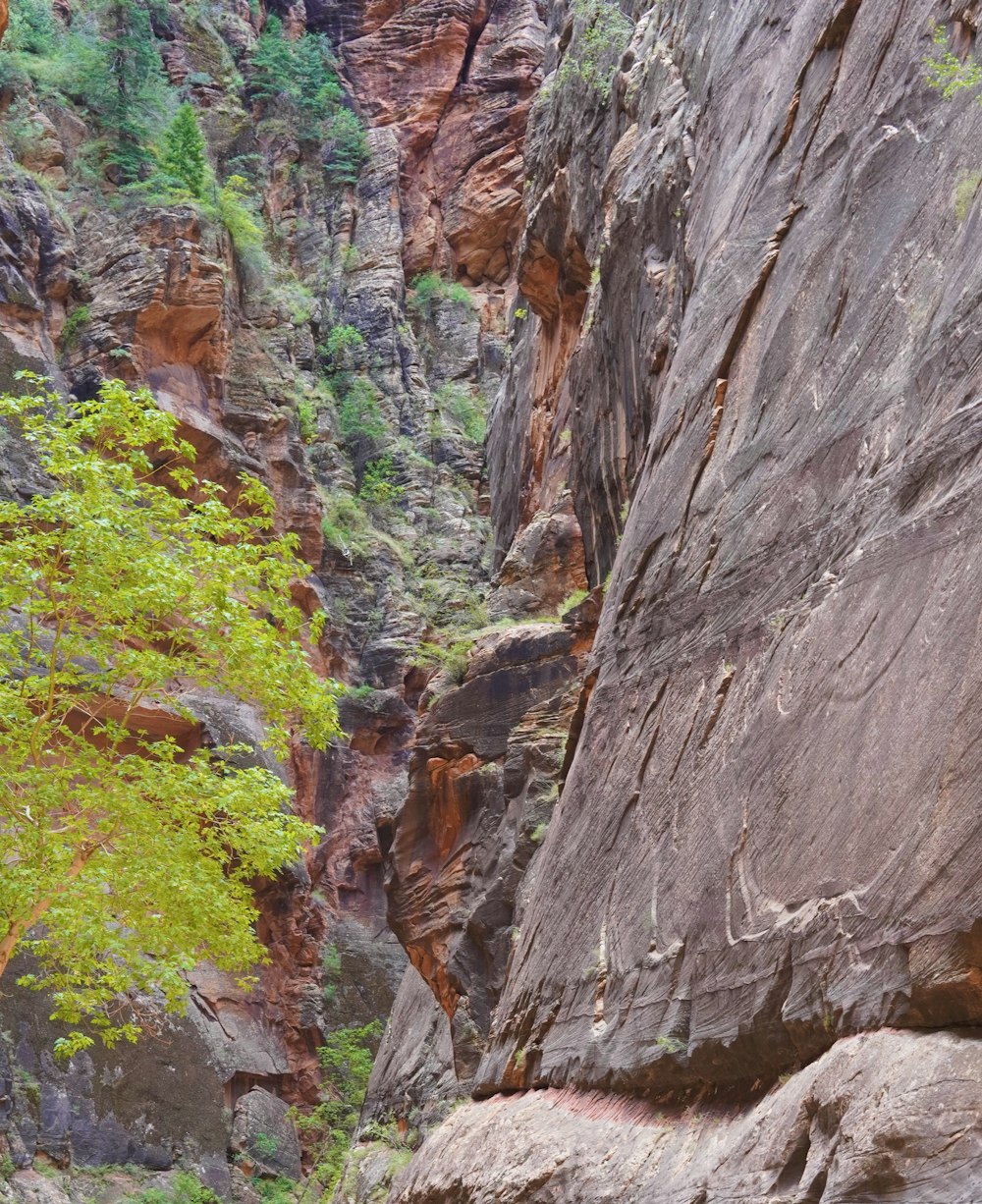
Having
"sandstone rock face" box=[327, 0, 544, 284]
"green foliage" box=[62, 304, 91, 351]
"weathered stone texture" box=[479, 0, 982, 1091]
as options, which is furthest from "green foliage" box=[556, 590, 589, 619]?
"sandstone rock face" box=[327, 0, 544, 284]

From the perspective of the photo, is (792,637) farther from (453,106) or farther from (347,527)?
(453,106)

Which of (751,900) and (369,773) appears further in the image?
(369,773)

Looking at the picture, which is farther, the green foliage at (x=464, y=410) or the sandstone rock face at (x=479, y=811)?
the green foliage at (x=464, y=410)

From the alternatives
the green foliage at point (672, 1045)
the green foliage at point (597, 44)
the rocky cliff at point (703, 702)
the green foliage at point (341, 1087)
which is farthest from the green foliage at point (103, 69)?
the green foliage at point (672, 1045)

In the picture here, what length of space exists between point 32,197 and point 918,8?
27633 mm

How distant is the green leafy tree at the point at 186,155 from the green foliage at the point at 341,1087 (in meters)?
22.5

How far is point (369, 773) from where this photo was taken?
31.5 meters

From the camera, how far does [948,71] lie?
702 cm

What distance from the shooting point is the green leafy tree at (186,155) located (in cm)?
3394

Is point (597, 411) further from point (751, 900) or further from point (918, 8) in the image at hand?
point (751, 900)

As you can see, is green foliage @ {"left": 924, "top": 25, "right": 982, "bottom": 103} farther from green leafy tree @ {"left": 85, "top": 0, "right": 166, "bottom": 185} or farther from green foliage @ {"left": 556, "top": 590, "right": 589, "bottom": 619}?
green leafy tree @ {"left": 85, "top": 0, "right": 166, "bottom": 185}

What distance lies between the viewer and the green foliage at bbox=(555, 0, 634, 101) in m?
18.7

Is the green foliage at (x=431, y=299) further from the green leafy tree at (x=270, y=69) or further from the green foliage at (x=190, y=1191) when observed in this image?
the green foliage at (x=190, y=1191)

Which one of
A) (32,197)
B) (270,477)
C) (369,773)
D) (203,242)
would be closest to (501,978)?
(369,773)
